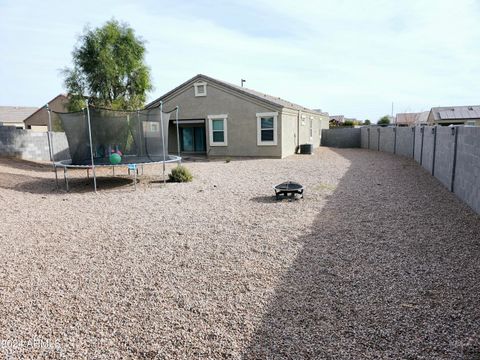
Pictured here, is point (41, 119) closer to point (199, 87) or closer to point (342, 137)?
point (199, 87)

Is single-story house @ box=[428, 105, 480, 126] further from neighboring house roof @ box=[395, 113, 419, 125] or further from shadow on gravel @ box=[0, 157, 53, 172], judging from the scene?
shadow on gravel @ box=[0, 157, 53, 172]

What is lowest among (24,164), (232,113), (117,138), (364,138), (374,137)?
(24,164)

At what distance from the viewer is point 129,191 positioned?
964cm

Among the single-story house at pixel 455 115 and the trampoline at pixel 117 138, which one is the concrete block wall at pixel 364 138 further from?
the trampoline at pixel 117 138

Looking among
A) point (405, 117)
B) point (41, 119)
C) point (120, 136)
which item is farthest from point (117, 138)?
point (405, 117)

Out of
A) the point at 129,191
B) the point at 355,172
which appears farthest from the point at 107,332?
the point at 355,172

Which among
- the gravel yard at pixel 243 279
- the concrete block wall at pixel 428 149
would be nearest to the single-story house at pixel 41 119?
the gravel yard at pixel 243 279

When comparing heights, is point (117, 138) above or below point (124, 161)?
above

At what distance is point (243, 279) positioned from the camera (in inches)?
158

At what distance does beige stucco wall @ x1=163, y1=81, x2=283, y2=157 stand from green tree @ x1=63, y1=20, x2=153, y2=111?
2387 mm

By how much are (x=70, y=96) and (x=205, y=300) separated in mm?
17441

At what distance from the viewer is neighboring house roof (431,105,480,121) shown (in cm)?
3853

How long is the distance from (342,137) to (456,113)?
1935 centimetres

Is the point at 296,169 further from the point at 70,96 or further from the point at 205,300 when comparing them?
the point at 70,96
